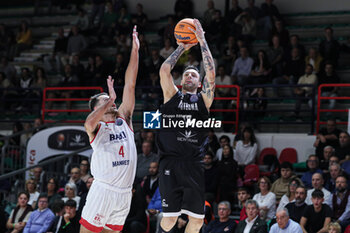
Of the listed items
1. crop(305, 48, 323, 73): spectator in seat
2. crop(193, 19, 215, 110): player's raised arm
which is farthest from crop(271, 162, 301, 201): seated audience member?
crop(193, 19, 215, 110): player's raised arm

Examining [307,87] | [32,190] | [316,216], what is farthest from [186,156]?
[307,87]

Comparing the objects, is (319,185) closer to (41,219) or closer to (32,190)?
(41,219)

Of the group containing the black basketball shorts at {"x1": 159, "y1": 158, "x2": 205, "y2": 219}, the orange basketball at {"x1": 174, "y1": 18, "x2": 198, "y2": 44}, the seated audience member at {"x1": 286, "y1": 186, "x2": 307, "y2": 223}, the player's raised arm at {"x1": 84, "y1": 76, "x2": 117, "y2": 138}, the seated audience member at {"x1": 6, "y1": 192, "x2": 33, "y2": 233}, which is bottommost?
the seated audience member at {"x1": 6, "y1": 192, "x2": 33, "y2": 233}

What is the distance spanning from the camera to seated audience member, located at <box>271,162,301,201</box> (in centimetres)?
1287

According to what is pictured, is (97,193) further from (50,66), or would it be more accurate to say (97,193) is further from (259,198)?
(50,66)

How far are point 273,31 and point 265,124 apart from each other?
9.70ft

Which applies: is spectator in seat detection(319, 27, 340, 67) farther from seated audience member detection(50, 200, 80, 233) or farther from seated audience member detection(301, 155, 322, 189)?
seated audience member detection(50, 200, 80, 233)

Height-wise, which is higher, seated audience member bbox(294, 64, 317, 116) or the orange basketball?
the orange basketball

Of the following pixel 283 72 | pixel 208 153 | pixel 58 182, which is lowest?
pixel 58 182

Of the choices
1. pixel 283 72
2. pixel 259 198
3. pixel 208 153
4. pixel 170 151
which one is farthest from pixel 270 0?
pixel 170 151

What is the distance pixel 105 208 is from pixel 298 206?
17.2 ft

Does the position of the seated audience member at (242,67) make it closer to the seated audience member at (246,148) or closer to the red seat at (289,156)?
Answer: the seated audience member at (246,148)

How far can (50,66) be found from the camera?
2066 cm

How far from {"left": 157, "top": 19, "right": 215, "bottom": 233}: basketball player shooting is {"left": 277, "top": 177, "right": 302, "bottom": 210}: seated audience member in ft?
14.1
